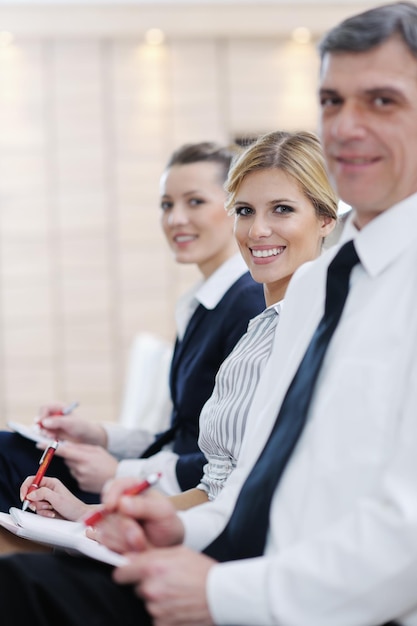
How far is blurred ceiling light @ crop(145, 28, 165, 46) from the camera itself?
561cm

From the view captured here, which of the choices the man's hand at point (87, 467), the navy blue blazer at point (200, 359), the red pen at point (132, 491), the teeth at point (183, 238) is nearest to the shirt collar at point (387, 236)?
the red pen at point (132, 491)

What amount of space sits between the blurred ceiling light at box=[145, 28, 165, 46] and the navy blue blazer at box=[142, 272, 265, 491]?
12.6 ft

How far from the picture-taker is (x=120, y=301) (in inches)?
226

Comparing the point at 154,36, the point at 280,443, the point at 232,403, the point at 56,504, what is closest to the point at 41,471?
the point at 56,504

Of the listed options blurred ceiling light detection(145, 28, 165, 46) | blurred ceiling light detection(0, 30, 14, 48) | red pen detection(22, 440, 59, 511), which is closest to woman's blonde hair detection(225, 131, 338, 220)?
red pen detection(22, 440, 59, 511)

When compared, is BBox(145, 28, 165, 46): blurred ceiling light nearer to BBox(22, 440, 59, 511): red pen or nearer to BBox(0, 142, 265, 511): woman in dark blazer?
BBox(0, 142, 265, 511): woman in dark blazer

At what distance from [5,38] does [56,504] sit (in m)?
4.53

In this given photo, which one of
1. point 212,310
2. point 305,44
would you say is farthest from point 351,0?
point 212,310

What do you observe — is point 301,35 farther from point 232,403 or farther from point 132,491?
point 132,491

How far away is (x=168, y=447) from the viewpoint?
2244mm

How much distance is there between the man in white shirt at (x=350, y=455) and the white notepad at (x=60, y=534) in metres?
0.03

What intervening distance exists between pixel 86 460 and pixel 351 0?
449 centimetres

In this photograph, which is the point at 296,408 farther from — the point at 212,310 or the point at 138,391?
the point at 138,391

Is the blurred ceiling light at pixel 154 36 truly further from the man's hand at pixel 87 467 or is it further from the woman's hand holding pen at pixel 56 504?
the woman's hand holding pen at pixel 56 504
